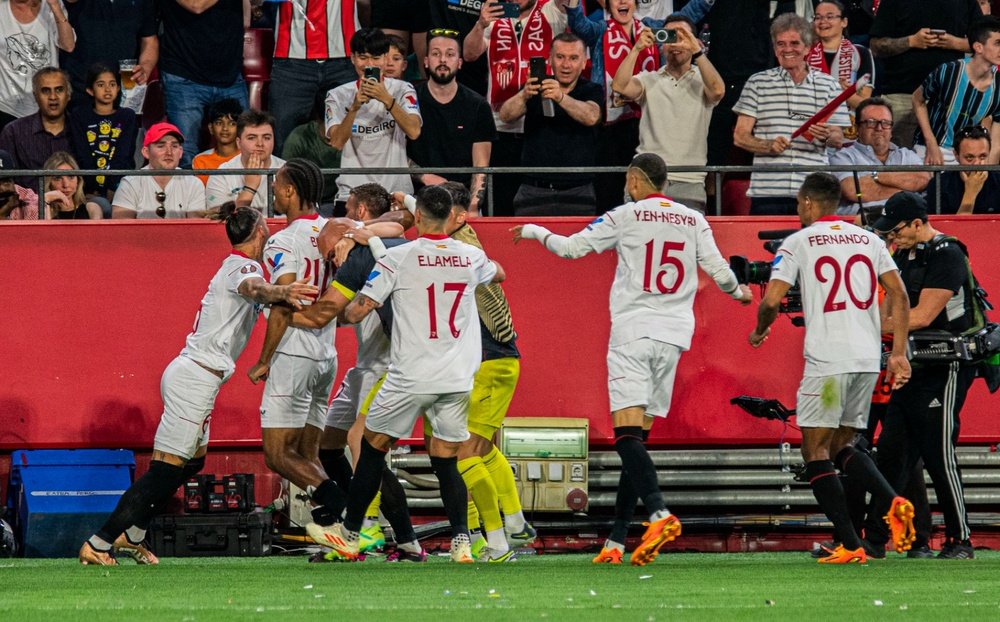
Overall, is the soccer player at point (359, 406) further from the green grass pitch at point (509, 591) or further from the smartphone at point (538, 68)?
the smartphone at point (538, 68)

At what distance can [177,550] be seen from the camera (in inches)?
441

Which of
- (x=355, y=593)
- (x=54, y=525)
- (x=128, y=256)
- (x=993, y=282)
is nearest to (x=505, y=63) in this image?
(x=128, y=256)

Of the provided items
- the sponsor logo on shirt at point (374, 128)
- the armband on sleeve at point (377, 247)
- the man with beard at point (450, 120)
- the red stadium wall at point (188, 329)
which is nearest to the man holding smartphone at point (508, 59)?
the man with beard at point (450, 120)

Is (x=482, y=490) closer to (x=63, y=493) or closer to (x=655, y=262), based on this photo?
(x=655, y=262)

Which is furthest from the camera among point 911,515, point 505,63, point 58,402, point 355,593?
point 505,63

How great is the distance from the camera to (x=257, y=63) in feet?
45.6

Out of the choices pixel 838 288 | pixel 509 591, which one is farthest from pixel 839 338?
pixel 509 591

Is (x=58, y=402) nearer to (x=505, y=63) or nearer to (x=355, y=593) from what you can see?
(x=505, y=63)

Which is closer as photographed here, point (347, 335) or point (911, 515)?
point (911, 515)

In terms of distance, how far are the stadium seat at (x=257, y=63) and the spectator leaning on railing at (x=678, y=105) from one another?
3.49 metres

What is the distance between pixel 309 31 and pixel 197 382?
179 inches

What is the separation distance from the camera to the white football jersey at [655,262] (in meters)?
9.20

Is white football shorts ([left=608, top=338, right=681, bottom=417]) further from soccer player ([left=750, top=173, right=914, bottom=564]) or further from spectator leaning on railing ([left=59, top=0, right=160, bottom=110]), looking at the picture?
spectator leaning on railing ([left=59, top=0, right=160, bottom=110])

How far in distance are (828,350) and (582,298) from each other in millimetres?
3666
